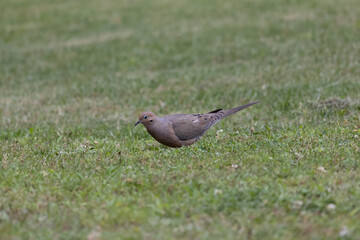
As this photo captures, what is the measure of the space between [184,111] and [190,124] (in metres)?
4.00

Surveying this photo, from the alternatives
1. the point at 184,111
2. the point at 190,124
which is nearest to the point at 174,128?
the point at 190,124

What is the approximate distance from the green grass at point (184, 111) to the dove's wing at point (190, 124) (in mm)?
270

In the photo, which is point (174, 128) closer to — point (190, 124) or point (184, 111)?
point (190, 124)

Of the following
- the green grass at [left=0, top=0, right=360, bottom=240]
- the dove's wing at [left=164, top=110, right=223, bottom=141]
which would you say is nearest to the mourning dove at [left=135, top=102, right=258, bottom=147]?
the dove's wing at [left=164, top=110, right=223, bottom=141]

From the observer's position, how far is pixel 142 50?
19.2 meters

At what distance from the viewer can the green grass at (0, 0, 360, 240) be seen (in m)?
5.36

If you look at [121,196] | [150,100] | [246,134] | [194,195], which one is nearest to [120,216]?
[121,196]

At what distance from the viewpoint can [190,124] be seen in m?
8.15

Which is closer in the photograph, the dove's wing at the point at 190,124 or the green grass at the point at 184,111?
the green grass at the point at 184,111

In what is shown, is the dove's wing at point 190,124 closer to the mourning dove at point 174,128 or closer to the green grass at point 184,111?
the mourning dove at point 174,128

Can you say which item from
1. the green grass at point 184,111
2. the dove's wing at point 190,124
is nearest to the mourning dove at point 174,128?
the dove's wing at point 190,124

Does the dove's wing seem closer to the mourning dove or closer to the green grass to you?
the mourning dove

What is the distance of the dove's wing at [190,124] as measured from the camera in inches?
317

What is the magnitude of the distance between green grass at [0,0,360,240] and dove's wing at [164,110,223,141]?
0.89ft
